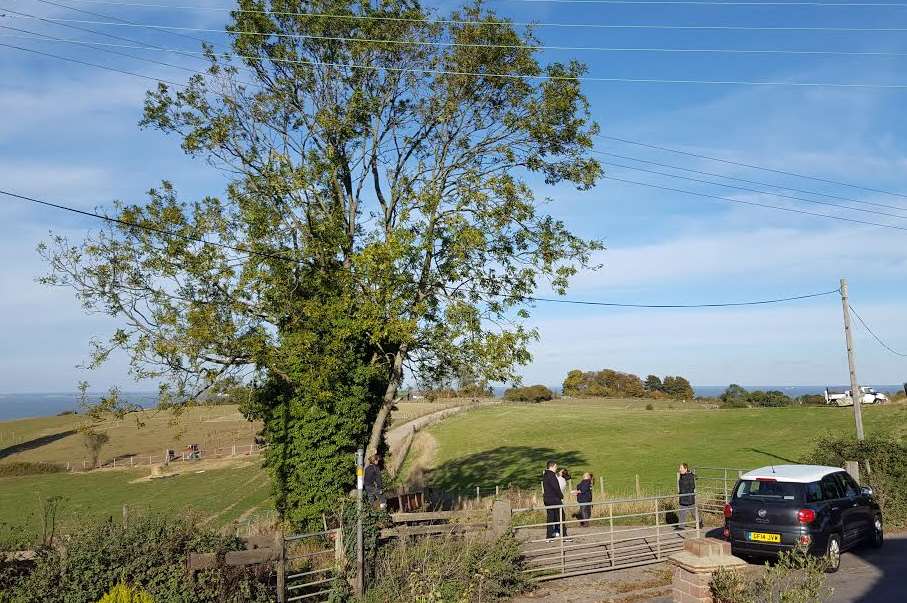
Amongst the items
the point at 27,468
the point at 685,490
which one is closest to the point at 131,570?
the point at 685,490

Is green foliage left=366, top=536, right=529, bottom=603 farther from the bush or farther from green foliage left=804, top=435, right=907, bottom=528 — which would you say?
the bush

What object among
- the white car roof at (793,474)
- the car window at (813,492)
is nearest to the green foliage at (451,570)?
the white car roof at (793,474)

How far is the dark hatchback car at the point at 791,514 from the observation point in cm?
1352

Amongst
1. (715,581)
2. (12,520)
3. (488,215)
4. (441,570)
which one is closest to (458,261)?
(488,215)

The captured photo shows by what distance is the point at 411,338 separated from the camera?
1892cm

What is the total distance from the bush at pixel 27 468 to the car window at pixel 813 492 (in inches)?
2766

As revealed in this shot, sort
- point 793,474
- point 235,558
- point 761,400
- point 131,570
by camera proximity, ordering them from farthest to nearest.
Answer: point 761,400 → point 793,474 → point 235,558 → point 131,570

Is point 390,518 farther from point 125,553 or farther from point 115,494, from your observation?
point 115,494

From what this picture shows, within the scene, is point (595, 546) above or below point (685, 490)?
below

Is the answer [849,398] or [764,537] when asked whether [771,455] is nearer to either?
[849,398]

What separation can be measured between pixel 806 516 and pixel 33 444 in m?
94.7

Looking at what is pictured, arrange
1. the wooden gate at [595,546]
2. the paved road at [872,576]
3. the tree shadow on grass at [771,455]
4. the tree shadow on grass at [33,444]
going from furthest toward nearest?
the tree shadow on grass at [33,444] → the tree shadow on grass at [771,455] → the wooden gate at [595,546] → the paved road at [872,576]

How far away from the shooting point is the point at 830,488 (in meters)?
14.6

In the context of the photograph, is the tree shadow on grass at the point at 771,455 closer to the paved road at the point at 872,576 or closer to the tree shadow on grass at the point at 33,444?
the paved road at the point at 872,576
